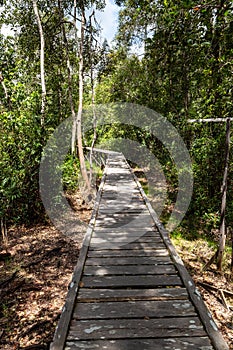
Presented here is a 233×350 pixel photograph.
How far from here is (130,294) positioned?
2.64 meters

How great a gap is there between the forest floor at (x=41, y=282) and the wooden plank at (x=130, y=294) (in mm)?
1478

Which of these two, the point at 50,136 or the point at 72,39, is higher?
the point at 72,39

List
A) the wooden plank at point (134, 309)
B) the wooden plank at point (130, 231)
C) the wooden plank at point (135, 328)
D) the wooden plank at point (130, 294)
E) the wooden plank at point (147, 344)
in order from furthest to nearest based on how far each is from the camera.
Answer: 1. the wooden plank at point (130, 231)
2. the wooden plank at point (130, 294)
3. the wooden plank at point (134, 309)
4. the wooden plank at point (135, 328)
5. the wooden plank at point (147, 344)

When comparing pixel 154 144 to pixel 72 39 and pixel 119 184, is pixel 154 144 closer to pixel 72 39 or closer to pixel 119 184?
pixel 119 184

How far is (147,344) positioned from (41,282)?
3643mm

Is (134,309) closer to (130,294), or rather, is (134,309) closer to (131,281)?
(130,294)

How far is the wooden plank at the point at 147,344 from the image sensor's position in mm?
1949

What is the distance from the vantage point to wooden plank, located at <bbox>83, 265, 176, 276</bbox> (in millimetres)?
3050

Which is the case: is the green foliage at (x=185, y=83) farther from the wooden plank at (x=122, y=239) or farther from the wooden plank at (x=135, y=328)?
the wooden plank at (x=135, y=328)

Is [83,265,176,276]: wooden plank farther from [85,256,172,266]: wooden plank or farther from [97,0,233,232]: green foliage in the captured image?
[97,0,233,232]: green foliage

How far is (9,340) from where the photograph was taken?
367cm

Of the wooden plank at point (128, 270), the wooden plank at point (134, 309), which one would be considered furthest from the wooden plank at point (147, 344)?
the wooden plank at point (128, 270)

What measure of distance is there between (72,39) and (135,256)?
46.7ft

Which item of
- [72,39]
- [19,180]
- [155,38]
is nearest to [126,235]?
[155,38]
